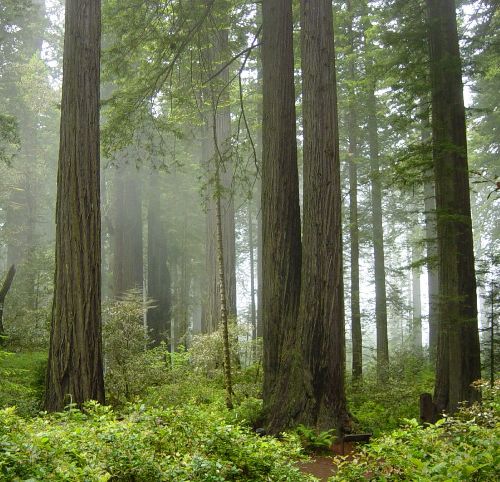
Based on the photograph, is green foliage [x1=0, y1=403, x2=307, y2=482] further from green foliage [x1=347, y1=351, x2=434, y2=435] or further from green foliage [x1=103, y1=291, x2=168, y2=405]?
green foliage [x1=103, y1=291, x2=168, y2=405]

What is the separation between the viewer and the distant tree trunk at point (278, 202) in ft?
29.7

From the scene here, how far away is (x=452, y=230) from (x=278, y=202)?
2.98 metres

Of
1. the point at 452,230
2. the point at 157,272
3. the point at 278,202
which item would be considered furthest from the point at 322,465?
the point at 157,272

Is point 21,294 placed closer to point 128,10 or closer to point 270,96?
point 128,10

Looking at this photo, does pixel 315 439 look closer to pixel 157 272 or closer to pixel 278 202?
pixel 278 202

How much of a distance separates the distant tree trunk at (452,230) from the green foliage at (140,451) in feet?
14.6

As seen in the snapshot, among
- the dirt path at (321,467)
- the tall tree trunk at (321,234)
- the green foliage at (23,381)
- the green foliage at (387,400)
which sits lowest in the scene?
the dirt path at (321,467)

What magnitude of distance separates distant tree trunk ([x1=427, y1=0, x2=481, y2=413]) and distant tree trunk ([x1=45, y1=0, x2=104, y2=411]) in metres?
5.59

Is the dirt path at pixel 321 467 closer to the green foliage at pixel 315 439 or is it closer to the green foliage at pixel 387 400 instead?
the green foliage at pixel 315 439

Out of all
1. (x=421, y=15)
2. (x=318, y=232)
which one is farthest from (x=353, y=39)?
(x=318, y=232)

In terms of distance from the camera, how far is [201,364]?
12359mm

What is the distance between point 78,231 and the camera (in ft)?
26.8

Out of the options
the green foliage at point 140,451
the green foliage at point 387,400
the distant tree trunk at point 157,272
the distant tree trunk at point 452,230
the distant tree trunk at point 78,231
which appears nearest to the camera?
the green foliage at point 140,451

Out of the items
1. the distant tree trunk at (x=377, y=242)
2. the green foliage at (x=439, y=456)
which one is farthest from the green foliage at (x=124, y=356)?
the distant tree trunk at (x=377, y=242)
